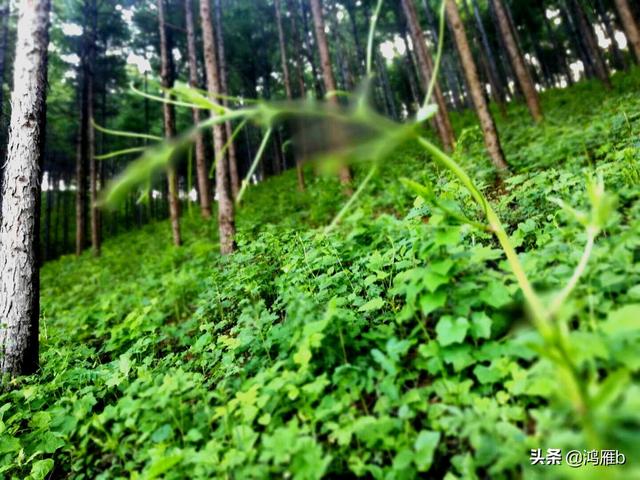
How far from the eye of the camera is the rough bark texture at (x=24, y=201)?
145 inches

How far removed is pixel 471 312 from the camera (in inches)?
76.5

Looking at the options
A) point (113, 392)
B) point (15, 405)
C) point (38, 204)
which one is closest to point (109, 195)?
point (113, 392)

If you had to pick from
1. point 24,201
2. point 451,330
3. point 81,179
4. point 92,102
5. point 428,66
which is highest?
point 92,102

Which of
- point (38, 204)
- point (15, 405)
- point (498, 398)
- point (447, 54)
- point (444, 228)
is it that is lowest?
point (498, 398)

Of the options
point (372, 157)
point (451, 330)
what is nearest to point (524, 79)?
point (451, 330)

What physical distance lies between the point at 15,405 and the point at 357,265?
3.05m

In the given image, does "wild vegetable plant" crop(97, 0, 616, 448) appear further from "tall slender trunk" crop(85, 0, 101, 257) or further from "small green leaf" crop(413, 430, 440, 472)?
"tall slender trunk" crop(85, 0, 101, 257)

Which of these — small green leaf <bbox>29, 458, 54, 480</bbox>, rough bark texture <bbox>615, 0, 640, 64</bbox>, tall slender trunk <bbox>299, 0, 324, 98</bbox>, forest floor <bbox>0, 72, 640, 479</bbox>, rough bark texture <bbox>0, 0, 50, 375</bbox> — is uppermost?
tall slender trunk <bbox>299, 0, 324, 98</bbox>

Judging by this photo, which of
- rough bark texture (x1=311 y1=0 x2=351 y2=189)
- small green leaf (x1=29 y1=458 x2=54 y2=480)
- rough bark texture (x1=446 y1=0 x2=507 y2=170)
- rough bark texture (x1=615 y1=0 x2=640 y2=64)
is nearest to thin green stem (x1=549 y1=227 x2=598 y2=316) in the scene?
small green leaf (x1=29 y1=458 x2=54 y2=480)

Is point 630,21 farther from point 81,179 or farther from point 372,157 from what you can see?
point 81,179

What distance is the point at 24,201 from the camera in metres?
3.95

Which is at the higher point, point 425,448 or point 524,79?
point 524,79

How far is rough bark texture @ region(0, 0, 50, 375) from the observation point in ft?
12.1

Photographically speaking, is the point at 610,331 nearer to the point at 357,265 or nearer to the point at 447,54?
the point at 357,265
